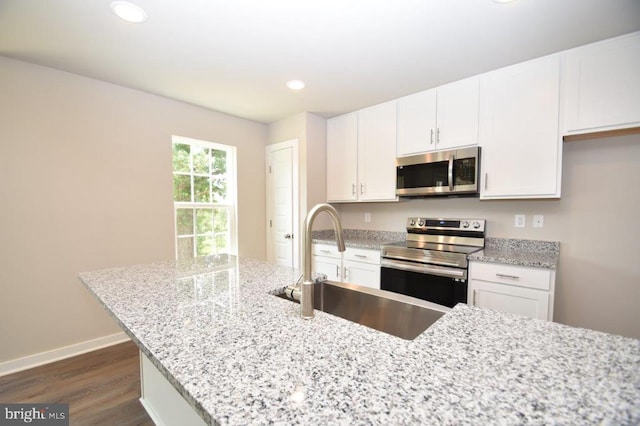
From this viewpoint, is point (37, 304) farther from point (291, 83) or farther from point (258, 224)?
point (291, 83)

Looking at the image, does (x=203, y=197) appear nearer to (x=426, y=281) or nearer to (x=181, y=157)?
(x=181, y=157)

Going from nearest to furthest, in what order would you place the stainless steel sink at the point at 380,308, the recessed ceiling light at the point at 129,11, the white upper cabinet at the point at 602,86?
the stainless steel sink at the point at 380,308
the recessed ceiling light at the point at 129,11
the white upper cabinet at the point at 602,86

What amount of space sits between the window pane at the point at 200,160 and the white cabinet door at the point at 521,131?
282 cm

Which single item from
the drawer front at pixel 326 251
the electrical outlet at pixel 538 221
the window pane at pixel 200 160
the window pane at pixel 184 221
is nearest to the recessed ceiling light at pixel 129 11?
the window pane at pixel 200 160

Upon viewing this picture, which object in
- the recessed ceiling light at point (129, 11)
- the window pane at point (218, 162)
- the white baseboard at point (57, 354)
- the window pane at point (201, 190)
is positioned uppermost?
the recessed ceiling light at point (129, 11)

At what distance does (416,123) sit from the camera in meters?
2.69

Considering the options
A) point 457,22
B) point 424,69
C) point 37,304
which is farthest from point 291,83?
point 37,304

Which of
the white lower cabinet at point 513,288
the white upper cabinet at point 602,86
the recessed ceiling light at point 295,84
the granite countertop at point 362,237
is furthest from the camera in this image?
the granite countertop at point 362,237

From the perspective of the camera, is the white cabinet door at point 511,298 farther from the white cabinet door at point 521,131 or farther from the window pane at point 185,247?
the window pane at point 185,247

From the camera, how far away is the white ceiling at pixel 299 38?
154 cm

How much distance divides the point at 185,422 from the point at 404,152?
8.60 ft

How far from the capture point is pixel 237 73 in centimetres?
227

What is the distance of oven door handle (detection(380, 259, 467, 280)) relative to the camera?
7.11 ft

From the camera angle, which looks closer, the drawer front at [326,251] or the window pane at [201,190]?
the drawer front at [326,251]
